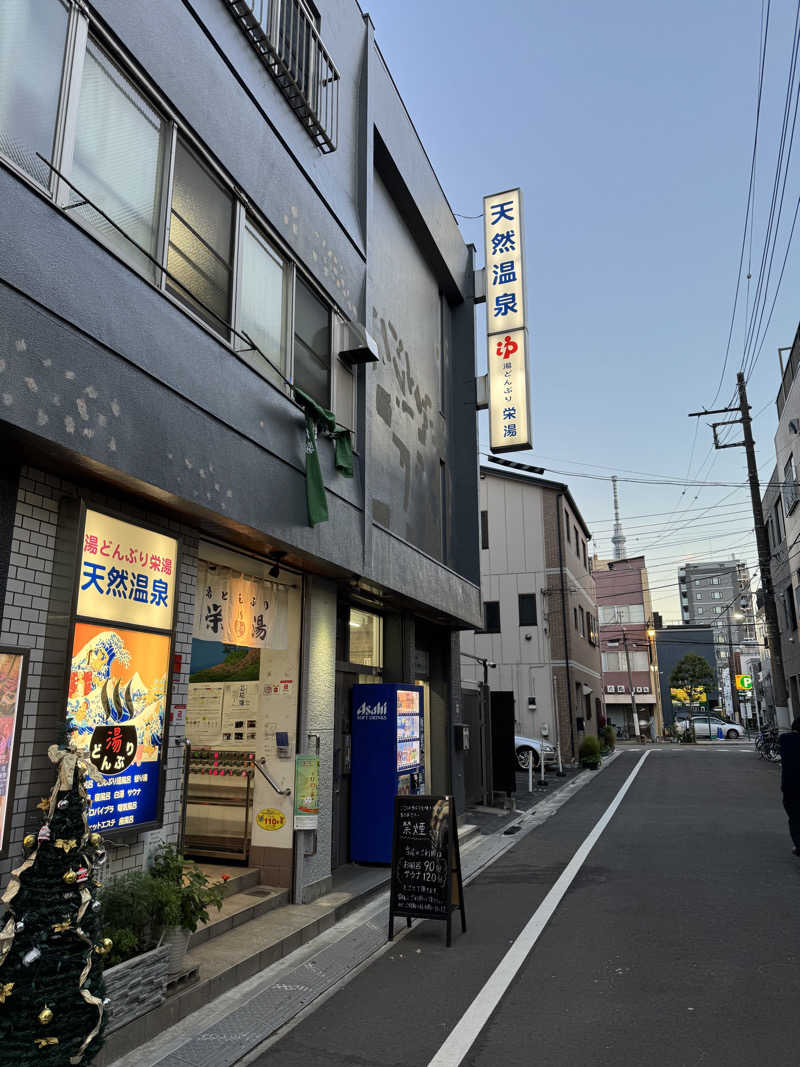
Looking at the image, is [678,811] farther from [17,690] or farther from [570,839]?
[17,690]

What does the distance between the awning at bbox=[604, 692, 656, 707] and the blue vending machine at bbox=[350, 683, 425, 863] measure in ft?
176

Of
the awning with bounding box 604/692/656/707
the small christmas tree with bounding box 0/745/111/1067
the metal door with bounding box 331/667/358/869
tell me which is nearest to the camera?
the small christmas tree with bounding box 0/745/111/1067

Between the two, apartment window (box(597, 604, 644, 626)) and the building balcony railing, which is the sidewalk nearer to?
the building balcony railing

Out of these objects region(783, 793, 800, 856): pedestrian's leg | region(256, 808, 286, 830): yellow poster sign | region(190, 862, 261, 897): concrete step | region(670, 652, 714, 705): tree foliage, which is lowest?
region(190, 862, 261, 897): concrete step

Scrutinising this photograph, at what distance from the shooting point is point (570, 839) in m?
12.0

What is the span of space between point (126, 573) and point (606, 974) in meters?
4.93

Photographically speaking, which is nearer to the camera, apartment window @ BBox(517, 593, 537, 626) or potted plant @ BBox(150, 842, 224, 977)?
potted plant @ BBox(150, 842, 224, 977)

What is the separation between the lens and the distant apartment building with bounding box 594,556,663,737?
59406mm

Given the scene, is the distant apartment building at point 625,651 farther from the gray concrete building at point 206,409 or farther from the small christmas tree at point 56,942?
the small christmas tree at point 56,942

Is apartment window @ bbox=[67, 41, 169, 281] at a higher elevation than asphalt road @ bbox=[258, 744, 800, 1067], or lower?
higher

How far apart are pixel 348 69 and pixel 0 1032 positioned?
36.2 ft

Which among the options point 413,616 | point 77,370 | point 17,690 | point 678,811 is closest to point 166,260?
point 77,370

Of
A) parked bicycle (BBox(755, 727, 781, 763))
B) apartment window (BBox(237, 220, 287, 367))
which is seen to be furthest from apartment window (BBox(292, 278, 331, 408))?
parked bicycle (BBox(755, 727, 781, 763))

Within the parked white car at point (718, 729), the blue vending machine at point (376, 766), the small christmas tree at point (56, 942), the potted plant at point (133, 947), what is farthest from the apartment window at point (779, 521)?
the small christmas tree at point (56, 942)
